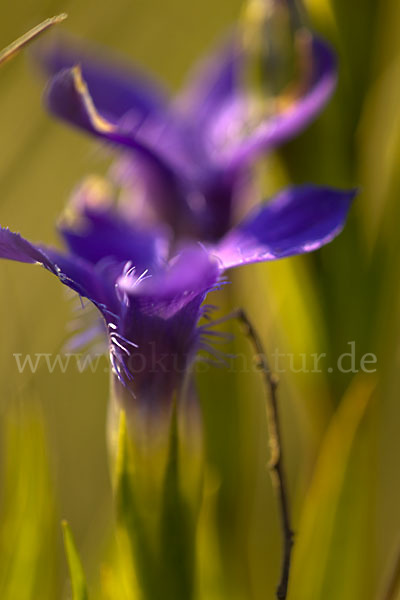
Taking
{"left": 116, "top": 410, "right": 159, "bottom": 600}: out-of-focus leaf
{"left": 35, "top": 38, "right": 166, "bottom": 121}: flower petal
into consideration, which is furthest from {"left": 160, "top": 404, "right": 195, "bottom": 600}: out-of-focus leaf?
{"left": 35, "top": 38, "right": 166, "bottom": 121}: flower petal

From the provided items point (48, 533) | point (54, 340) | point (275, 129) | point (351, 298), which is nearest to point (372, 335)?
point (351, 298)

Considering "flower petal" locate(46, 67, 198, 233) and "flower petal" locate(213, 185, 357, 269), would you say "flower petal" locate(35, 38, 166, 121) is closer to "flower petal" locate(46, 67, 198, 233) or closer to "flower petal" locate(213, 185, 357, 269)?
"flower petal" locate(46, 67, 198, 233)

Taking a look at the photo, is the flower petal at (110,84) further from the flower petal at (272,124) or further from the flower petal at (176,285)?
the flower petal at (176,285)

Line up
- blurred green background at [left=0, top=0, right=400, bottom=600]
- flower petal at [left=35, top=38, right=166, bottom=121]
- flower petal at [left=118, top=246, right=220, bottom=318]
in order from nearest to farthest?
1. flower petal at [left=118, top=246, right=220, bottom=318]
2. blurred green background at [left=0, top=0, right=400, bottom=600]
3. flower petal at [left=35, top=38, right=166, bottom=121]

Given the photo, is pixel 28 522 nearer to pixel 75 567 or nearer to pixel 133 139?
pixel 75 567

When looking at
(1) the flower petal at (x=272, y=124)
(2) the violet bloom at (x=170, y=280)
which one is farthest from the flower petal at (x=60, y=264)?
(1) the flower petal at (x=272, y=124)
